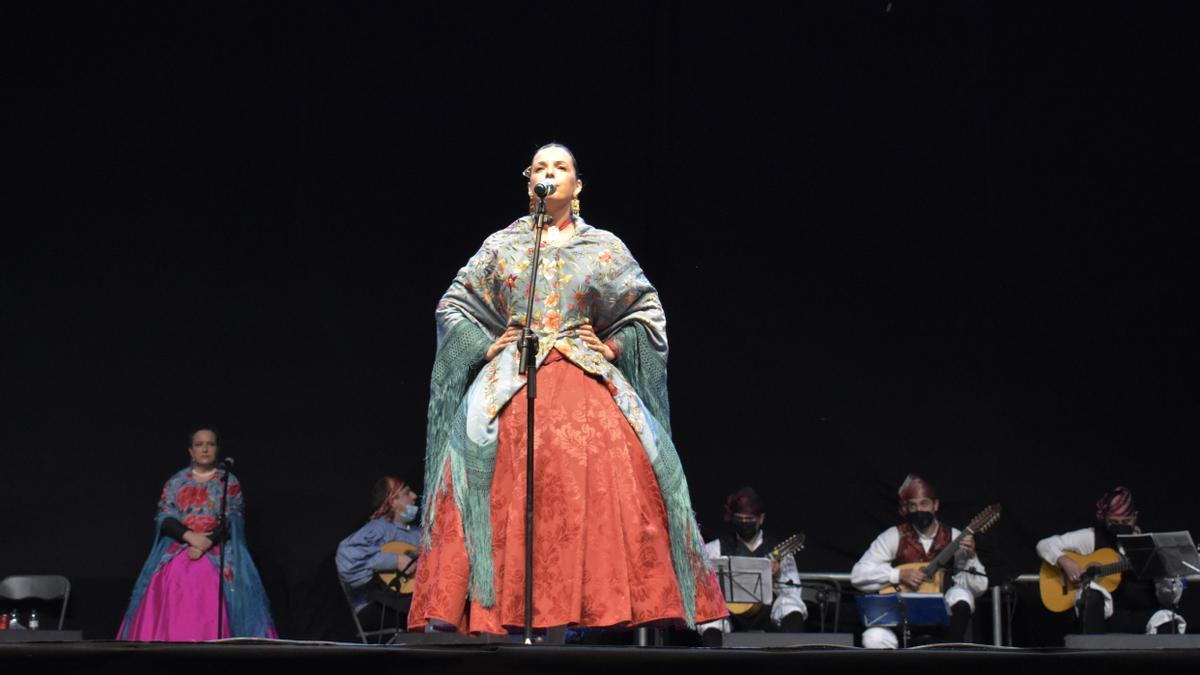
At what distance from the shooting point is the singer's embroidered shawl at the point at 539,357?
4023 millimetres

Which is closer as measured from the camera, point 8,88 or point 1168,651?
point 1168,651

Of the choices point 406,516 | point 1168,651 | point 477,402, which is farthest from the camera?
point 406,516

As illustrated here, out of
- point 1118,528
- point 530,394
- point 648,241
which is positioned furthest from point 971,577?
point 530,394

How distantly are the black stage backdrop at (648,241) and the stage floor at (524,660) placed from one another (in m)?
4.80

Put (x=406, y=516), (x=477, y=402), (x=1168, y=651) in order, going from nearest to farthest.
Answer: (x=1168, y=651) < (x=477, y=402) < (x=406, y=516)

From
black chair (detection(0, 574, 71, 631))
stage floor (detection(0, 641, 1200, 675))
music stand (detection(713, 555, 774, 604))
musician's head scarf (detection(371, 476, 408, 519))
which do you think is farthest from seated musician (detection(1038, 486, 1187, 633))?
stage floor (detection(0, 641, 1200, 675))

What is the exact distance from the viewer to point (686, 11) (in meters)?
7.24

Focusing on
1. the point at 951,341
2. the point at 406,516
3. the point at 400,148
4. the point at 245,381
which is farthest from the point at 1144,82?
the point at 245,381

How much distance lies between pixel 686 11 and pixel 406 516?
2727mm

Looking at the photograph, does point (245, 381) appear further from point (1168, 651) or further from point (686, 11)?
point (1168, 651)

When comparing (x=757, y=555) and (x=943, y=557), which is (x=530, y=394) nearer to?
(x=757, y=555)

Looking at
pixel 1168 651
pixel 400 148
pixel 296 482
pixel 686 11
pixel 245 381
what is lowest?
pixel 1168 651

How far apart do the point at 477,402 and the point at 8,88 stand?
13.5 feet

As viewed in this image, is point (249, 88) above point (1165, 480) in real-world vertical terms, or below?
above
